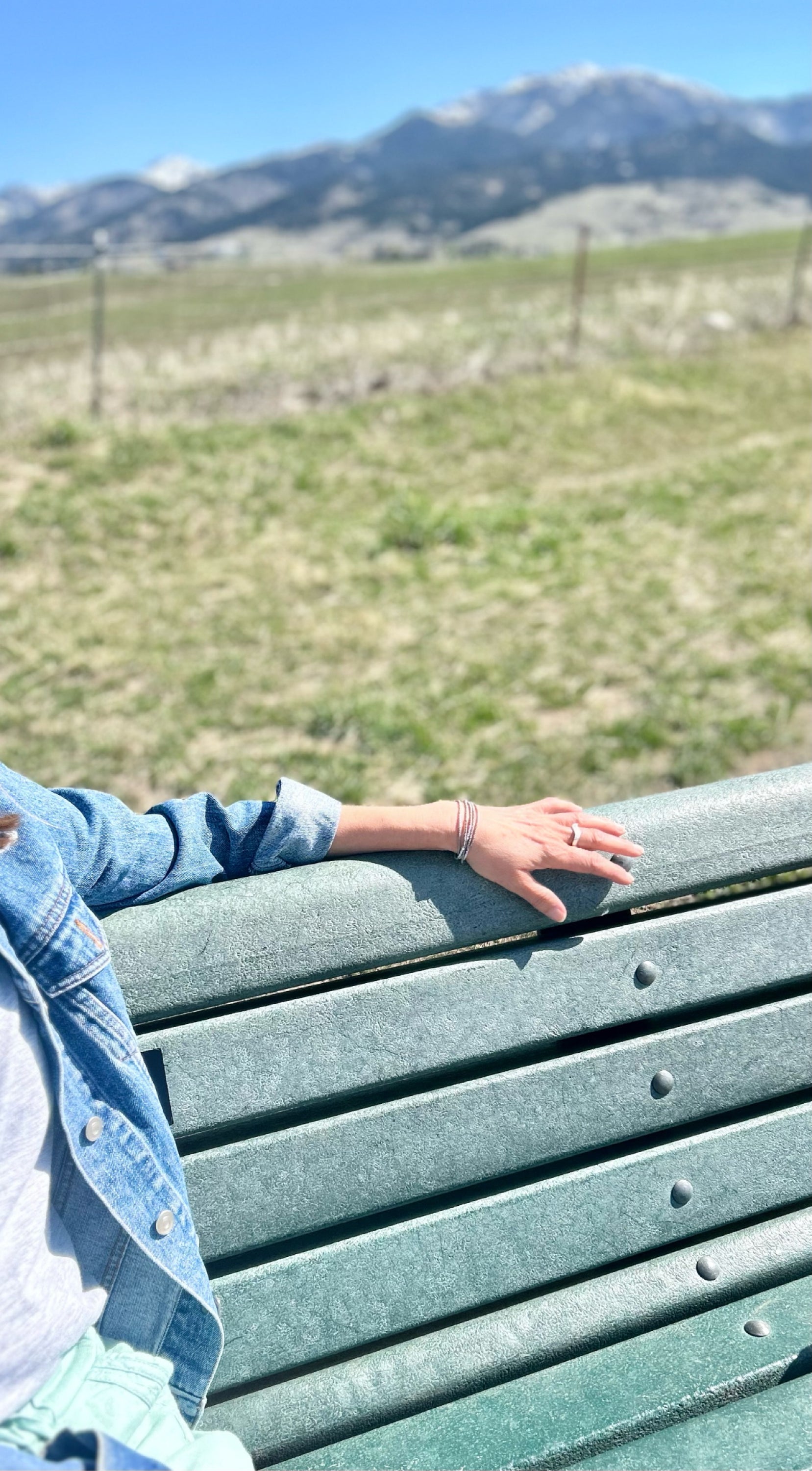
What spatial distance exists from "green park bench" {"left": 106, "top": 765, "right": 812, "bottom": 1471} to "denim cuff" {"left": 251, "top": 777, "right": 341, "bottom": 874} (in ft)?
0.15

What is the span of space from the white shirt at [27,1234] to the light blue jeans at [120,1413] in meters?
0.02

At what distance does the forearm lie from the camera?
Result: 1.65m

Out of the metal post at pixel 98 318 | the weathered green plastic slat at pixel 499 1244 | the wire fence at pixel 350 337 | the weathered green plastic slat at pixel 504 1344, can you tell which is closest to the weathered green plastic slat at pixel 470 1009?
the weathered green plastic slat at pixel 499 1244

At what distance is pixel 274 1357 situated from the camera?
164cm

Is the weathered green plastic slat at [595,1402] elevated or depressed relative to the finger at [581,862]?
depressed

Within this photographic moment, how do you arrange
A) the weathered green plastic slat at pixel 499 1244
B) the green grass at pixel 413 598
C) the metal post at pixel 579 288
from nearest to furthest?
the weathered green plastic slat at pixel 499 1244, the green grass at pixel 413 598, the metal post at pixel 579 288

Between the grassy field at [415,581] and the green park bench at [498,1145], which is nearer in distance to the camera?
the green park bench at [498,1145]

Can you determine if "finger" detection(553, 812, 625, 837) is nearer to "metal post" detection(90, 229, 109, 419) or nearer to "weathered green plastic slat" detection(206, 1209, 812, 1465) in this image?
"weathered green plastic slat" detection(206, 1209, 812, 1465)

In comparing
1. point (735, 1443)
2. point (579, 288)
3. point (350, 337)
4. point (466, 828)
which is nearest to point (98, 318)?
point (350, 337)

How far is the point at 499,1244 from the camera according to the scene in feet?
5.60

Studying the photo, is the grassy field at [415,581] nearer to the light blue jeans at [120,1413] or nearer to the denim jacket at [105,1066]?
the denim jacket at [105,1066]

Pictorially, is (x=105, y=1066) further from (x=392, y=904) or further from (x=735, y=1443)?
(x=735, y=1443)

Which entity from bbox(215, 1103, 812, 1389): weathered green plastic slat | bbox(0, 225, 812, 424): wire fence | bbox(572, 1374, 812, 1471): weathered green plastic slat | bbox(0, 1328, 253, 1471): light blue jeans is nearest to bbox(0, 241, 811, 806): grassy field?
bbox(0, 225, 812, 424): wire fence

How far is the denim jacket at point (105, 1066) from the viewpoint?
141 centimetres
